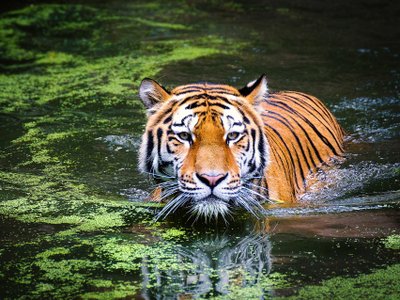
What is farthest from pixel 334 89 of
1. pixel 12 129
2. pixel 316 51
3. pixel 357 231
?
pixel 357 231

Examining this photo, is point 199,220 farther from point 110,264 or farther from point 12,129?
point 12,129

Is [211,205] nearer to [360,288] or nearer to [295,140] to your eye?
[360,288]

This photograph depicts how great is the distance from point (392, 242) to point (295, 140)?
4.65ft

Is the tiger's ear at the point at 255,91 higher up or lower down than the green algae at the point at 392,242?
higher up

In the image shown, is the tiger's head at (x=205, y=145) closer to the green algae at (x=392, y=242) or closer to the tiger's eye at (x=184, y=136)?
the tiger's eye at (x=184, y=136)

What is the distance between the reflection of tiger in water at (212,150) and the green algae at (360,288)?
61cm

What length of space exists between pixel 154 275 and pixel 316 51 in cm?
442

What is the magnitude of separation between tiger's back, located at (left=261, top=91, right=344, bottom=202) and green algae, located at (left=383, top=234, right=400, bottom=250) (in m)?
0.67

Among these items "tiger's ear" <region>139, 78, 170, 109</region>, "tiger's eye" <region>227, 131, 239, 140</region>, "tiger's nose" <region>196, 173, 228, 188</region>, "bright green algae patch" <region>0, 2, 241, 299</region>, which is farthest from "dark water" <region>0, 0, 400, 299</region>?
"tiger's ear" <region>139, 78, 170, 109</region>

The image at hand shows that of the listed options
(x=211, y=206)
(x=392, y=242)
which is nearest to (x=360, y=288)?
(x=392, y=242)

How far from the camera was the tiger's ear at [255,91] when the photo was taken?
11.6 ft

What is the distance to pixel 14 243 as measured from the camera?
311 centimetres

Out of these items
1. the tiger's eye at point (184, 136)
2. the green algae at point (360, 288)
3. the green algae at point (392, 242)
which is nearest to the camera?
the green algae at point (360, 288)

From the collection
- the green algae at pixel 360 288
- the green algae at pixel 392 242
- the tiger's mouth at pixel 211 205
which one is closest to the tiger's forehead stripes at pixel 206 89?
the tiger's mouth at pixel 211 205
